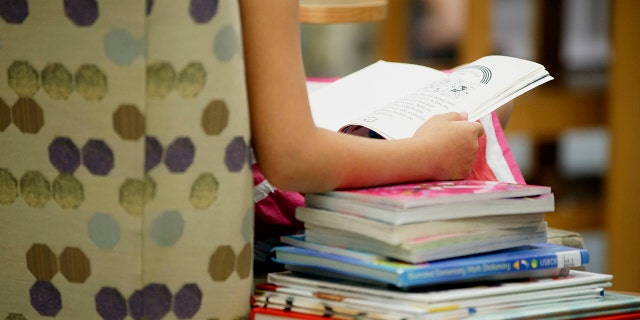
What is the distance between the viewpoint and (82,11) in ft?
2.80

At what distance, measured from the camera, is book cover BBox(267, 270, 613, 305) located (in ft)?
2.75

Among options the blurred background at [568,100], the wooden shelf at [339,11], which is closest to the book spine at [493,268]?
the wooden shelf at [339,11]

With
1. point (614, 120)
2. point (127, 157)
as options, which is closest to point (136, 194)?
point (127, 157)

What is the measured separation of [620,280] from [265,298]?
201 centimetres

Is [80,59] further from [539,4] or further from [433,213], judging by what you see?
[539,4]

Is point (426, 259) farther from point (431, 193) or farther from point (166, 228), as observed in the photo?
point (166, 228)

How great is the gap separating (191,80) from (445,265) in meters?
0.28

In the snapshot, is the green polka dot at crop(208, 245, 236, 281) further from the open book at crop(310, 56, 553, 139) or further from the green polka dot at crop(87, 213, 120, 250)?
the open book at crop(310, 56, 553, 139)

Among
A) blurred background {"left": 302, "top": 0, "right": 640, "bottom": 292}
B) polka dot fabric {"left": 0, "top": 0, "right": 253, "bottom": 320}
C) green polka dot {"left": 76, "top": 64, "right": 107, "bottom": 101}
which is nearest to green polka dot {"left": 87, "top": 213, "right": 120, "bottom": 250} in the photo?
polka dot fabric {"left": 0, "top": 0, "right": 253, "bottom": 320}

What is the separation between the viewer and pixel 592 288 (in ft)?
3.08

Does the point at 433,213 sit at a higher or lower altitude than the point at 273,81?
lower

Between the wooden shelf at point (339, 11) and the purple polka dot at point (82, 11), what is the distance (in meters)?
0.89

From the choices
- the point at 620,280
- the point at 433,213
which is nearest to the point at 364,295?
the point at 433,213

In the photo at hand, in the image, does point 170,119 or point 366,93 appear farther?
point 366,93
